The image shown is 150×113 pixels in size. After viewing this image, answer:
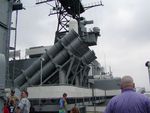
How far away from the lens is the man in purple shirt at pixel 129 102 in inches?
161

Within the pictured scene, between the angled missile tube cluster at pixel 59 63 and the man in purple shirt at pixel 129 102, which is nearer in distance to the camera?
the man in purple shirt at pixel 129 102

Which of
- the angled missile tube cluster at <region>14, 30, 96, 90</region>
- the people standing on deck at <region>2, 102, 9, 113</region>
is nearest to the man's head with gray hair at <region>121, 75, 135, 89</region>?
the people standing on deck at <region>2, 102, 9, 113</region>

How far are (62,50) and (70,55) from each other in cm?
114

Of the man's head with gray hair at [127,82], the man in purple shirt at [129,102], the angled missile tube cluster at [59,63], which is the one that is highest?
the angled missile tube cluster at [59,63]

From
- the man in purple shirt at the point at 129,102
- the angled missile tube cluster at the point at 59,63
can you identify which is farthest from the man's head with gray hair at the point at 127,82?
the angled missile tube cluster at the point at 59,63

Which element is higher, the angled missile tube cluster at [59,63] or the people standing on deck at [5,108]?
the angled missile tube cluster at [59,63]

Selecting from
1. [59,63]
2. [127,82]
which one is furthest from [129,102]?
[59,63]

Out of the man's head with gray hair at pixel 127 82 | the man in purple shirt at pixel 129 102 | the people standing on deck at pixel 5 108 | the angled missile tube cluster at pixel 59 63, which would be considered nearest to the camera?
the man in purple shirt at pixel 129 102

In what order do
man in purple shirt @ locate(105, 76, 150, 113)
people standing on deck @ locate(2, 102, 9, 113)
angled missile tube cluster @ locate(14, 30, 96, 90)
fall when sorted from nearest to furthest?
1. man in purple shirt @ locate(105, 76, 150, 113)
2. people standing on deck @ locate(2, 102, 9, 113)
3. angled missile tube cluster @ locate(14, 30, 96, 90)

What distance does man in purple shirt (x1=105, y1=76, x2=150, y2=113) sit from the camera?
4.09m

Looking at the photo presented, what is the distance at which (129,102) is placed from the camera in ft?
13.5

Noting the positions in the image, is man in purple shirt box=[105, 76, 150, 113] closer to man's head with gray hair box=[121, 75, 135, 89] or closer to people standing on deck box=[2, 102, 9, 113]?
man's head with gray hair box=[121, 75, 135, 89]

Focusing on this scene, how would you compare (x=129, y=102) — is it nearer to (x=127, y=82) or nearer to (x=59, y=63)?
(x=127, y=82)

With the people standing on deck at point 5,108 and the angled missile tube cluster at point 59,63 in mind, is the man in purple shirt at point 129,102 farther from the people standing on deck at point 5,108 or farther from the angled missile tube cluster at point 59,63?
the angled missile tube cluster at point 59,63
